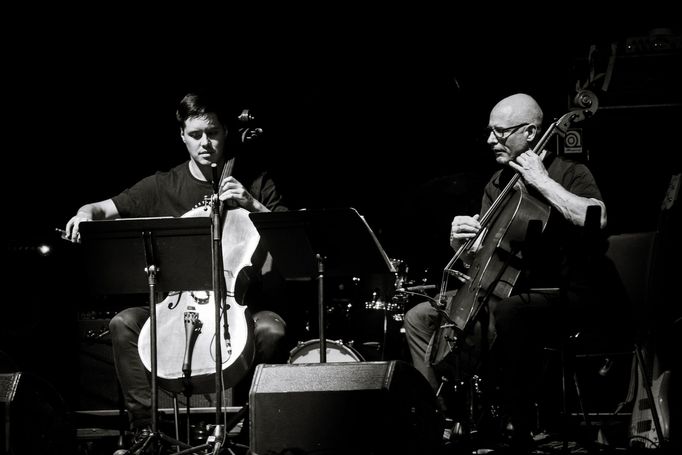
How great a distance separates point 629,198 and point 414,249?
1482 mm

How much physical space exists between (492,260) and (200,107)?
1757 millimetres

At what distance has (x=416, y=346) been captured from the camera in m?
4.04

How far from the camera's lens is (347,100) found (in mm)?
5855

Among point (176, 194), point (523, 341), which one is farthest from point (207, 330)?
point (523, 341)

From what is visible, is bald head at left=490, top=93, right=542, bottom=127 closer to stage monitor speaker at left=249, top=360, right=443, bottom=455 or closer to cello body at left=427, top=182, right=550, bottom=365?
cello body at left=427, top=182, right=550, bottom=365

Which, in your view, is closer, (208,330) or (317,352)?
(208,330)

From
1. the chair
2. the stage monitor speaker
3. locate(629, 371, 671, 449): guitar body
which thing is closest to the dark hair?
the stage monitor speaker

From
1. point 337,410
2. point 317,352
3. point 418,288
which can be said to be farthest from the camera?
point 317,352

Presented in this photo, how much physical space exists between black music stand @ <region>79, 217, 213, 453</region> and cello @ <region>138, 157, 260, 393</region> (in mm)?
171

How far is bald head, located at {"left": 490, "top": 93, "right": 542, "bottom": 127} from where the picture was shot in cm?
391

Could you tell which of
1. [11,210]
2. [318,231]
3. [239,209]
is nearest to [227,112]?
[239,209]

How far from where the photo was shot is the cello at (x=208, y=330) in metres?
3.52

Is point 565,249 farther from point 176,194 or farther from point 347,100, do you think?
point 347,100

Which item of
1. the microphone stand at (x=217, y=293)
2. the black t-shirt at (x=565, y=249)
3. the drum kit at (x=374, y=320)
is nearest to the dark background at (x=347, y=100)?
the drum kit at (x=374, y=320)
